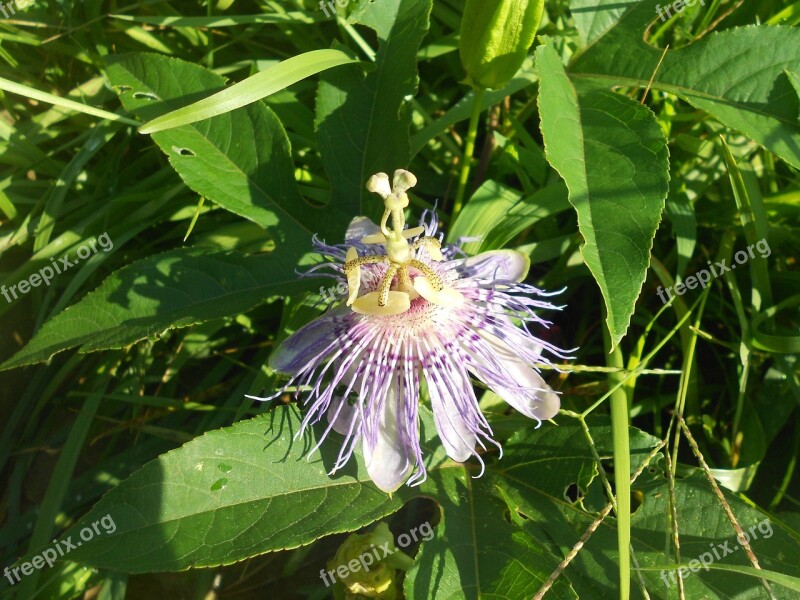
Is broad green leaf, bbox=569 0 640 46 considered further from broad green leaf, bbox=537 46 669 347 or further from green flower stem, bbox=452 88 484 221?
green flower stem, bbox=452 88 484 221

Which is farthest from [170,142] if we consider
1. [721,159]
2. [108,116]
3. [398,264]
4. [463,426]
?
[721,159]

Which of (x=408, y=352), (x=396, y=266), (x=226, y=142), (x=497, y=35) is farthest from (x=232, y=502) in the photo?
(x=497, y=35)

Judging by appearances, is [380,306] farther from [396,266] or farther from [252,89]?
[252,89]

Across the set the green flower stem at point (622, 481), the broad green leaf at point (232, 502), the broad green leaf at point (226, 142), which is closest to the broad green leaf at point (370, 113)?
the broad green leaf at point (226, 142)

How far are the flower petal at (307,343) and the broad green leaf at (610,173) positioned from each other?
57 centimetres

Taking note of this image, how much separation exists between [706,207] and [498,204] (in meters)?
0.70

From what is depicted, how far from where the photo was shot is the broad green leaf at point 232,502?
1.38 metres

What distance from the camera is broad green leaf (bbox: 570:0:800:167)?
155 cm

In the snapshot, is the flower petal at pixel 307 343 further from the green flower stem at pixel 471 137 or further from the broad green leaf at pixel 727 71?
the broad green leaf at pixel 727 71

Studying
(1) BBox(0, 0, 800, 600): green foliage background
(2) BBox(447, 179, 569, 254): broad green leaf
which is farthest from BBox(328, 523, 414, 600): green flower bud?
(2) BBox(447, 179, 569, 254): broad green leaf

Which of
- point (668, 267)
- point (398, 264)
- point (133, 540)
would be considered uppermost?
point (398, 264)

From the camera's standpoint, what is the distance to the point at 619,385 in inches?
63.8

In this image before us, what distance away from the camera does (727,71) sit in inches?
63.8

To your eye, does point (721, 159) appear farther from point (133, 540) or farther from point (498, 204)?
point (133, 540)
